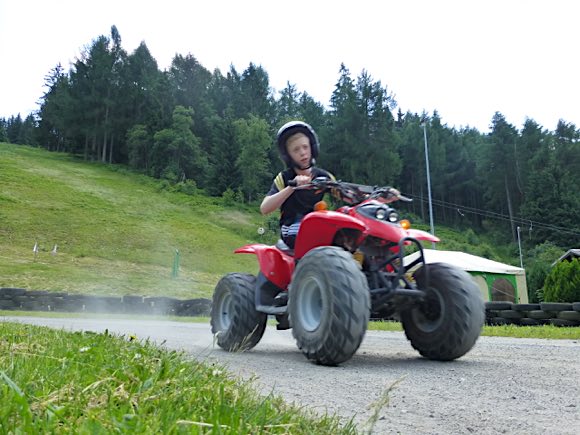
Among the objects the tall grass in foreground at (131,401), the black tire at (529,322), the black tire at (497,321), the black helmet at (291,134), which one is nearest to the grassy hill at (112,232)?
the black tire at (497,321)

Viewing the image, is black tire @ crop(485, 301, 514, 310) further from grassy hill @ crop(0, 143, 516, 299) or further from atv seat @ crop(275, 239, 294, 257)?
grassy hill @ crop(0, 143, 516, 299)

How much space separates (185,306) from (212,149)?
181ft

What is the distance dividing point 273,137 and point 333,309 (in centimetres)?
6747

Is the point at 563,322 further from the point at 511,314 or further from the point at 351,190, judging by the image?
the point at 351,190

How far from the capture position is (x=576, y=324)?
32.1 feet

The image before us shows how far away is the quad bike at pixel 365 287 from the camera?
11.7ft

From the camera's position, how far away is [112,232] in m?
37.9

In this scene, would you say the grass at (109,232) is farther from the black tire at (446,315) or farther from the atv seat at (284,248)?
the black tire at (446,315)

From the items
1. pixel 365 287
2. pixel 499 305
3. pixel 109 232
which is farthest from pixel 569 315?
pixel 109 232

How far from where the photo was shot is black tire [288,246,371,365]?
3.51m

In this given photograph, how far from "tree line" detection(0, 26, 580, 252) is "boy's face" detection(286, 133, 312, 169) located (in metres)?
52.2

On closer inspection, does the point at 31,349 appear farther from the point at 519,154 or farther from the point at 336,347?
the point at 519,154

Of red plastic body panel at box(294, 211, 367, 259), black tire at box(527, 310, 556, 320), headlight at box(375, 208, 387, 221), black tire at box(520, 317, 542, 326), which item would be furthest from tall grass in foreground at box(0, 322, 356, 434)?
black tire at box(520, 317, 542, 326)

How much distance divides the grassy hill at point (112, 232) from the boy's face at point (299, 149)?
59.3 feet
